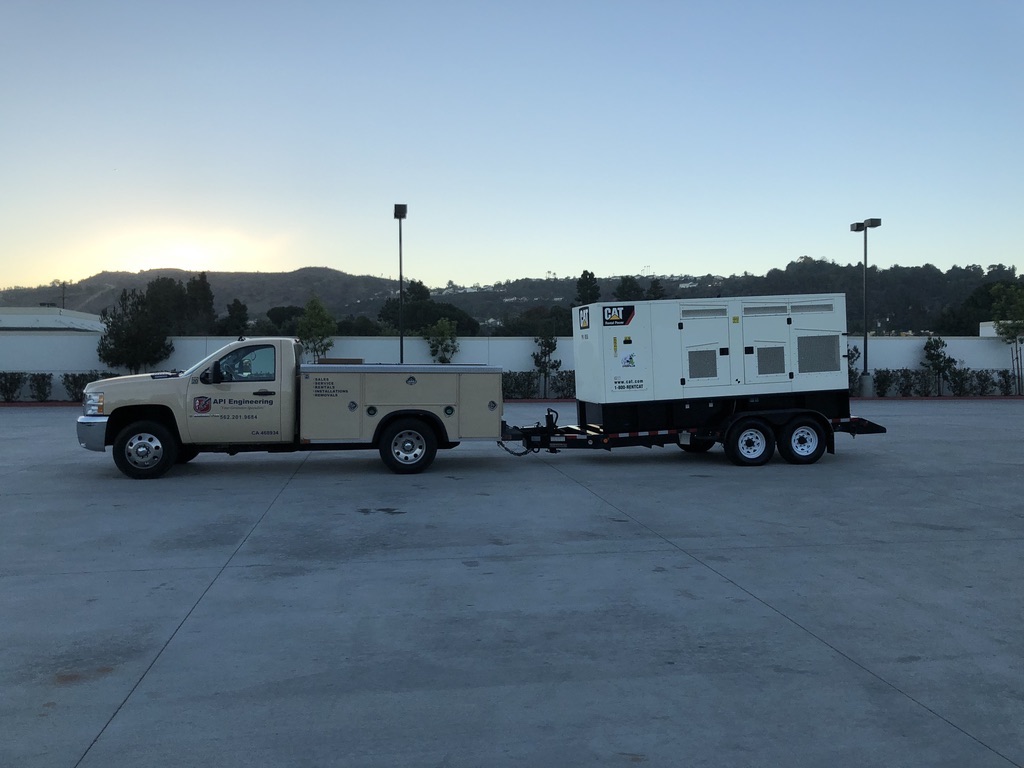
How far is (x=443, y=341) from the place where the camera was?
37.4 meters

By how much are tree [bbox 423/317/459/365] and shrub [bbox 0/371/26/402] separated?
17.0m

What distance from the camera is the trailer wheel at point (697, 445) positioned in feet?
48.6

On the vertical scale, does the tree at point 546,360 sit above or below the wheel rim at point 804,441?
above

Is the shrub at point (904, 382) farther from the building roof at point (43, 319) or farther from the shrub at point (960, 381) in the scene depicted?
the building roof at point (43, 319)

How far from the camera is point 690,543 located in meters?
8.87

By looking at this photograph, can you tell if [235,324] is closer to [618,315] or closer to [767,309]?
[618,315]

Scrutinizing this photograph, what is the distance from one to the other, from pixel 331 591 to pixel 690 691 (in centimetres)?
337

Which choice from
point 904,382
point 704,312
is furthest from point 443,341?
point 704,312

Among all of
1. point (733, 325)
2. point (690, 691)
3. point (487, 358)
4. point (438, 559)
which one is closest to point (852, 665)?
point (690, 691)

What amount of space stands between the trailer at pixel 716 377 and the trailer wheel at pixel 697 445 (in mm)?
57

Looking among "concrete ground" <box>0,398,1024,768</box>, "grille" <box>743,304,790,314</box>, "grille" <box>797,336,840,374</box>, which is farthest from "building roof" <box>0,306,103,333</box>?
"grille" <box>797,336,840,374</box>

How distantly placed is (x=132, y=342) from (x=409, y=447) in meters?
26.0

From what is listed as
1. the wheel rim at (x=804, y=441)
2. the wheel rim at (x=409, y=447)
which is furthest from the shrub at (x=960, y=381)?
the wheel rim at (x=409, y=447)

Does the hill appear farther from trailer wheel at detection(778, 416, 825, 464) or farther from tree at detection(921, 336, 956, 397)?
trailer wheel at detection(778, 416, 825, 464)
